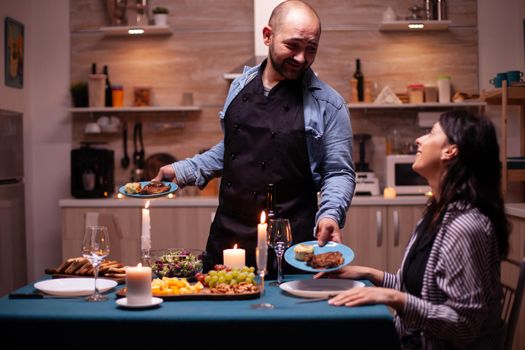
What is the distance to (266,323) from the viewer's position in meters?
1.91

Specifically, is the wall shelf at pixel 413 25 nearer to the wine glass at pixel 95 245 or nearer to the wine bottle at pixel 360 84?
the wine bottle at pixel 360 84

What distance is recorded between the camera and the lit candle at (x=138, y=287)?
6.65 feet

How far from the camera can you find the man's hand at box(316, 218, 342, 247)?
239 cm

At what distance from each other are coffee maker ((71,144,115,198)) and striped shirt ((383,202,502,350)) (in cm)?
376

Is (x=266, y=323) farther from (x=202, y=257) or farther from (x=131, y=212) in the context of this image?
(x=131, y=212)

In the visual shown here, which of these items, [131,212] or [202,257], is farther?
[131,212]

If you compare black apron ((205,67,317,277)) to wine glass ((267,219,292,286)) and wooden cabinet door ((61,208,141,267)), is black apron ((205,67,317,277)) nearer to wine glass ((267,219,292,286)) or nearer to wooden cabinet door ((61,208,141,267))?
wine glass ((267,219,292,286))

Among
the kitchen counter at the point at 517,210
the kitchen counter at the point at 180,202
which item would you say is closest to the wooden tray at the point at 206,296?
the kitchen counter at the point at 517,210

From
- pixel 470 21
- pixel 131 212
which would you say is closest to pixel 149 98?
pixel 131 212

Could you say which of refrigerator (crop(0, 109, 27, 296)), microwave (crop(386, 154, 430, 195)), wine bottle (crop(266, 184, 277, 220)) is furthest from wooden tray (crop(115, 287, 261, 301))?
microwave (crop(386, 154, 430, 195))

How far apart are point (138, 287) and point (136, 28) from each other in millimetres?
3864

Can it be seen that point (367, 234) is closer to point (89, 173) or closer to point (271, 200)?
point (89, 173)

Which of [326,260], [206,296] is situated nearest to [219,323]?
[206,296]

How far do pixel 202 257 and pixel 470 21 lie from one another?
3910 mm
